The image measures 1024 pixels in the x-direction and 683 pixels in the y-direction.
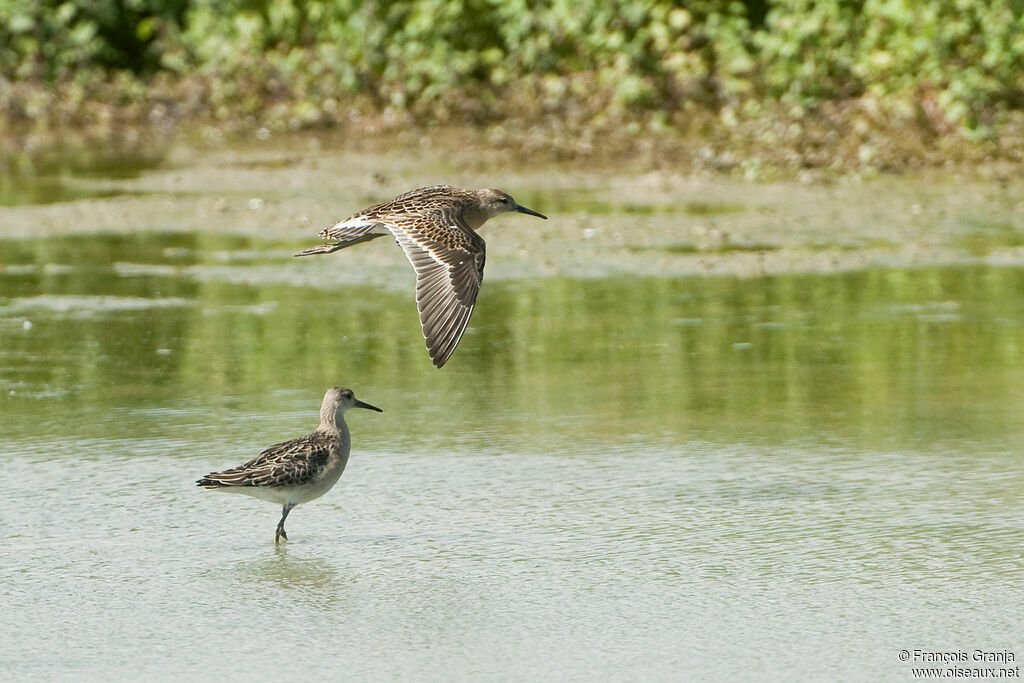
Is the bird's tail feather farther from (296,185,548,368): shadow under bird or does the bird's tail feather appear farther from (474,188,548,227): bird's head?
(474,188,548,227): bird's head

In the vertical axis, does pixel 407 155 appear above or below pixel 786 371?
above

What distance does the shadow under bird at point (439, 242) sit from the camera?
23.6 feet

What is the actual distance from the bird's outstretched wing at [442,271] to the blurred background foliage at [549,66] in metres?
7.89

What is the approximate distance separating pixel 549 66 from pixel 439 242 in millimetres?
10881

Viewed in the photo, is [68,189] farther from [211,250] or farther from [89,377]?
[89,377]

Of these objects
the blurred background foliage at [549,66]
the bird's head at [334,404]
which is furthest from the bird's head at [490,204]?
the blurred background foliage at [549,66]

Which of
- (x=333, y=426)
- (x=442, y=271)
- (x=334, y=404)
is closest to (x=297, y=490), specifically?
(x=333, y=426)

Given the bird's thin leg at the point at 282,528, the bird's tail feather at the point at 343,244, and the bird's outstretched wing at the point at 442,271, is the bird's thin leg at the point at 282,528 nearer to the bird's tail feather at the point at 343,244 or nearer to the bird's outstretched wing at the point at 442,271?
the bird's outstretched wing at the point at 442,271

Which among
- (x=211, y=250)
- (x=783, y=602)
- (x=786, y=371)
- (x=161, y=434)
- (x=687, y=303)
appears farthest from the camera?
(x=211, y=250)

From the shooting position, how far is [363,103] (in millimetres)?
18875

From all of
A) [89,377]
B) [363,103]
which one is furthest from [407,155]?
[89,377]

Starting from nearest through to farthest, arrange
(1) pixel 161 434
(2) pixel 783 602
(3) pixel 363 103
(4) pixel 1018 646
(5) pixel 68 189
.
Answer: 1. (4) pixel 1018 646
2. (2) pixel 783 602
3. (1) pixel 161 434
4. (5) pixel 68 189
5. (3) pixel 363 103

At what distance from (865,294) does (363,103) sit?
31.1 feet

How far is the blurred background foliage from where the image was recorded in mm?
15609
